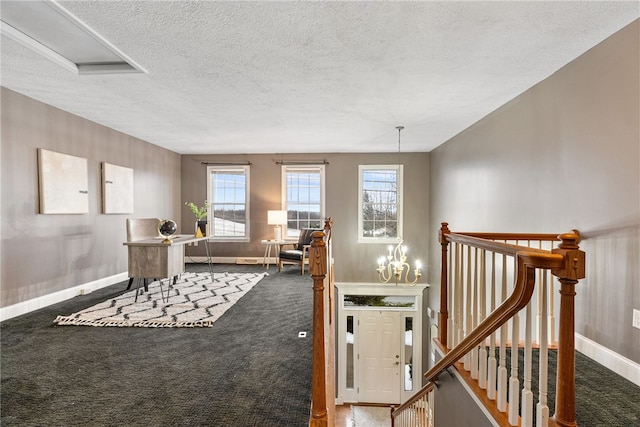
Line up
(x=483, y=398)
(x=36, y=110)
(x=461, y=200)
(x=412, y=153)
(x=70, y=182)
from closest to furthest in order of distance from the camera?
1. (x=483, y=398)
2. (x=36, y=110)
3. (x=70, y=182)
4. (x=461, y=200)
5. (x=412, y=153)

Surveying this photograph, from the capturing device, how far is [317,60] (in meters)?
2.42

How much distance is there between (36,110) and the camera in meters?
3.35

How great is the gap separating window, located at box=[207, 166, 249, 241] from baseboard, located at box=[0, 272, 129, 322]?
92.3 inches

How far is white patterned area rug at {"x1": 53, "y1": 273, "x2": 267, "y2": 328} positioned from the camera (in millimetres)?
2852

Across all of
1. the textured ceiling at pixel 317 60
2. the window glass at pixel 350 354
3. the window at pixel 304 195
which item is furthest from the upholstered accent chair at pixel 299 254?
the textured ceiling at pixel 317 60

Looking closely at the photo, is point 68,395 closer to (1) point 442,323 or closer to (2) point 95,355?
(2) point 95,355

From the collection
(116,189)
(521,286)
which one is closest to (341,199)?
(116,189)

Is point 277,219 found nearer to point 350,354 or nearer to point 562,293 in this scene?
point 350,354

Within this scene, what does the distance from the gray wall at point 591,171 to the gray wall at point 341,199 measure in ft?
9.91

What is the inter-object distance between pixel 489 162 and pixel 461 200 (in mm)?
1040

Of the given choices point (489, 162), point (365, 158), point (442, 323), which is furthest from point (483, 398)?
point (365, 158)

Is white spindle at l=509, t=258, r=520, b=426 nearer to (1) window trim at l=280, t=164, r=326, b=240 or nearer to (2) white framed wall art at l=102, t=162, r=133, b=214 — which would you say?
(2) white framed wall art at l=102, t=162, r=133, b=214

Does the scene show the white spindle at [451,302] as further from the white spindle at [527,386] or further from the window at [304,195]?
the window at [304,195]

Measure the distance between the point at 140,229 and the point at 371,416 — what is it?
515cm
